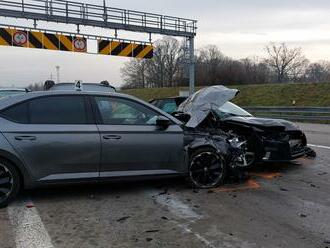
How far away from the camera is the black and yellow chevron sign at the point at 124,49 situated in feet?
82.9

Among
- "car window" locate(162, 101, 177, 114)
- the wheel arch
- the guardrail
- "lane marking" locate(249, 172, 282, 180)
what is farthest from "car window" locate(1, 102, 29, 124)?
the guardrail

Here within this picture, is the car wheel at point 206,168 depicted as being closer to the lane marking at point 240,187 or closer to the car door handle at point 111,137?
the lane marking at point 240,187

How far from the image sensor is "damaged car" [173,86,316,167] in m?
8.62

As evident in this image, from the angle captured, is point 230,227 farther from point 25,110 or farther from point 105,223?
point 25,110

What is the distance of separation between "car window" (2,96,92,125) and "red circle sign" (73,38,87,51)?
59.5ft

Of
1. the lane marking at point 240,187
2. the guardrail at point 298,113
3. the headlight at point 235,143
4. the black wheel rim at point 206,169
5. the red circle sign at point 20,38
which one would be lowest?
the guardrail at point 298,113

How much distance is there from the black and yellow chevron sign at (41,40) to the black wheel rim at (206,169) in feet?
56.9

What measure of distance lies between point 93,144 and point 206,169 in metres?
1.87

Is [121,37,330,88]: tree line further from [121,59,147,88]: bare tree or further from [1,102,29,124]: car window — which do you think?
[1,102,29,124]: car window

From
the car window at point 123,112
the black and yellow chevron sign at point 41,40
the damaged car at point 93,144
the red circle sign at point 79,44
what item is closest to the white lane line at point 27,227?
the damaged car at point 93,144

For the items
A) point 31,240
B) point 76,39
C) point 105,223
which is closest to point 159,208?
point 105,223

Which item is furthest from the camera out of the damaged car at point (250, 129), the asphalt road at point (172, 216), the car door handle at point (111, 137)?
the damaged car at point (250, 129)

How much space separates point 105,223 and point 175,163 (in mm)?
1837

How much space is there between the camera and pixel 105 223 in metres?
5.68
